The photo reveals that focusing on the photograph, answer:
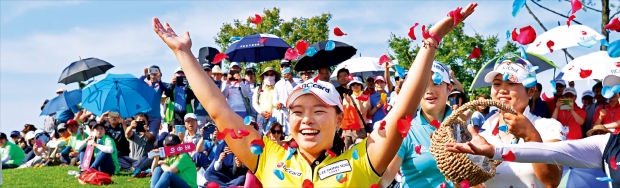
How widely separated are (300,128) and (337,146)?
331 millimetres

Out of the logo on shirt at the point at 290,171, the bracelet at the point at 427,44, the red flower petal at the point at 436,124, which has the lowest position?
the logo on shirt at the point at 290,171

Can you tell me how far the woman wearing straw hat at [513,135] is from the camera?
4.39m

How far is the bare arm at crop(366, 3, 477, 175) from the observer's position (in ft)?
11.2

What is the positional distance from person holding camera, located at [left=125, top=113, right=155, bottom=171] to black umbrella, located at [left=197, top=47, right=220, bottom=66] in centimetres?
156

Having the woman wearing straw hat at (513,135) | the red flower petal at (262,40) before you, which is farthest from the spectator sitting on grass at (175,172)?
the woman wearing straw hat at (513,135)

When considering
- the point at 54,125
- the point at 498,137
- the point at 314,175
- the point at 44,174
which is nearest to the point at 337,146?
the point at 314,175

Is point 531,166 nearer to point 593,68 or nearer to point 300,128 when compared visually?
point 300,128

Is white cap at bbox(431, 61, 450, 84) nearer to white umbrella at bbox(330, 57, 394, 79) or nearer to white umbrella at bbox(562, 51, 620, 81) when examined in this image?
white umbrella at bbox(562, 51, 620, 81)

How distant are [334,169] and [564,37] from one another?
6816 millimetres

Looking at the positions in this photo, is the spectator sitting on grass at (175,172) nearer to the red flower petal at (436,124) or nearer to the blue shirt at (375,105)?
the blue shirt at (375,105)

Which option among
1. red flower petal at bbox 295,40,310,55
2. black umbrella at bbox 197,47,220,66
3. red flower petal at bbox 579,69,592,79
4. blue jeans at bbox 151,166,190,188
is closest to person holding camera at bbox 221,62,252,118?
black umbrella at bbox 197,47,220,66

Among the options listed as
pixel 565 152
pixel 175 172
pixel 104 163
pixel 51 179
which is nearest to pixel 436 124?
pixel 565 152

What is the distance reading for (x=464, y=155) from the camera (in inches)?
162

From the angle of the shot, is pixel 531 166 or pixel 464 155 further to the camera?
pixel 531 166
